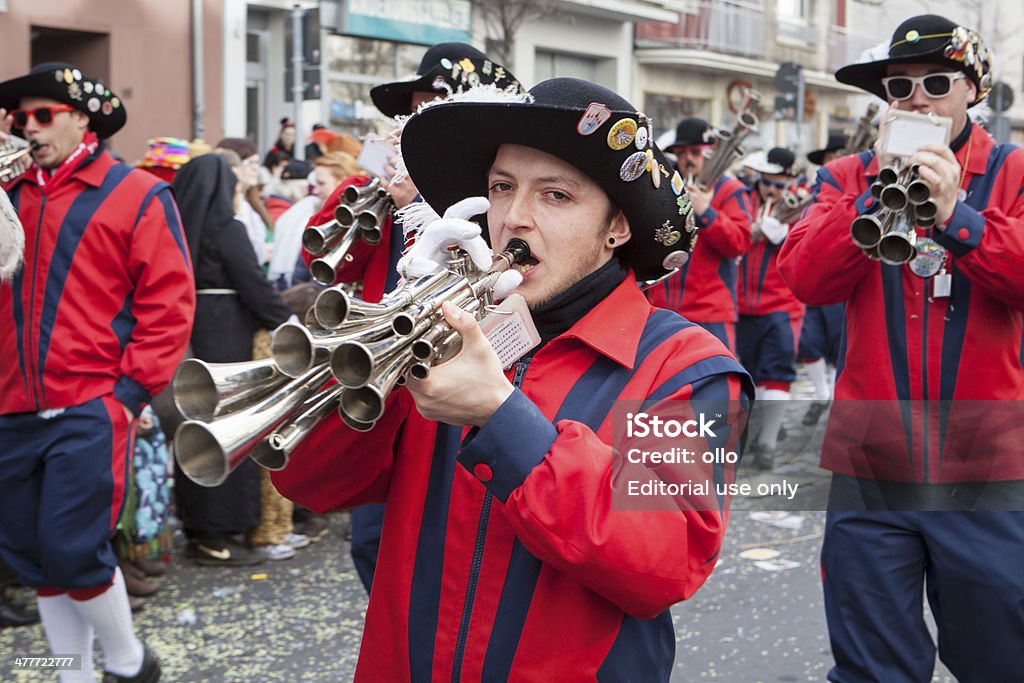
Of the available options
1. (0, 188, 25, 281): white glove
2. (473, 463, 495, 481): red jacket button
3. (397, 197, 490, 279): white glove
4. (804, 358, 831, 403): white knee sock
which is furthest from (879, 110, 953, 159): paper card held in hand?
(804, 358, 831, 403): white knee sock

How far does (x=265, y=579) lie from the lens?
6242 mm

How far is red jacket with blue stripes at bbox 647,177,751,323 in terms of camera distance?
26.5 feet

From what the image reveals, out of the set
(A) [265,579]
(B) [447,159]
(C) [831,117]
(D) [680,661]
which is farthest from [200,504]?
(C) [831,117]

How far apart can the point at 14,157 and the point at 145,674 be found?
196 cm

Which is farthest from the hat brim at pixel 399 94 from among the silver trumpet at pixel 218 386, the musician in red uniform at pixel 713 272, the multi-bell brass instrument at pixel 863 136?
the multi-bell brass instrument at pixel 863 136

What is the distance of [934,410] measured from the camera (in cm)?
367

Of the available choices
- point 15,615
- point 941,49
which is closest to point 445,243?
point 941,49

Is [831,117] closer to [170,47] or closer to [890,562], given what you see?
[170,47]

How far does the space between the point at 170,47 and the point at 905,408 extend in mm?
14233

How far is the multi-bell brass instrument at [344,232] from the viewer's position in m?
4.38

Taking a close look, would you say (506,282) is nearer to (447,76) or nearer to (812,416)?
(812,416)

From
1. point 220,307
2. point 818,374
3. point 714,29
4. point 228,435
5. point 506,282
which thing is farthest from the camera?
point 714,29

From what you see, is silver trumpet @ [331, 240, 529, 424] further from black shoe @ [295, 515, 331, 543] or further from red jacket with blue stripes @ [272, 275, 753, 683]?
black shoe @ [295, 515, 331, 543]

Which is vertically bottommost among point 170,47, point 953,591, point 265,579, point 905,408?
point 265,579
